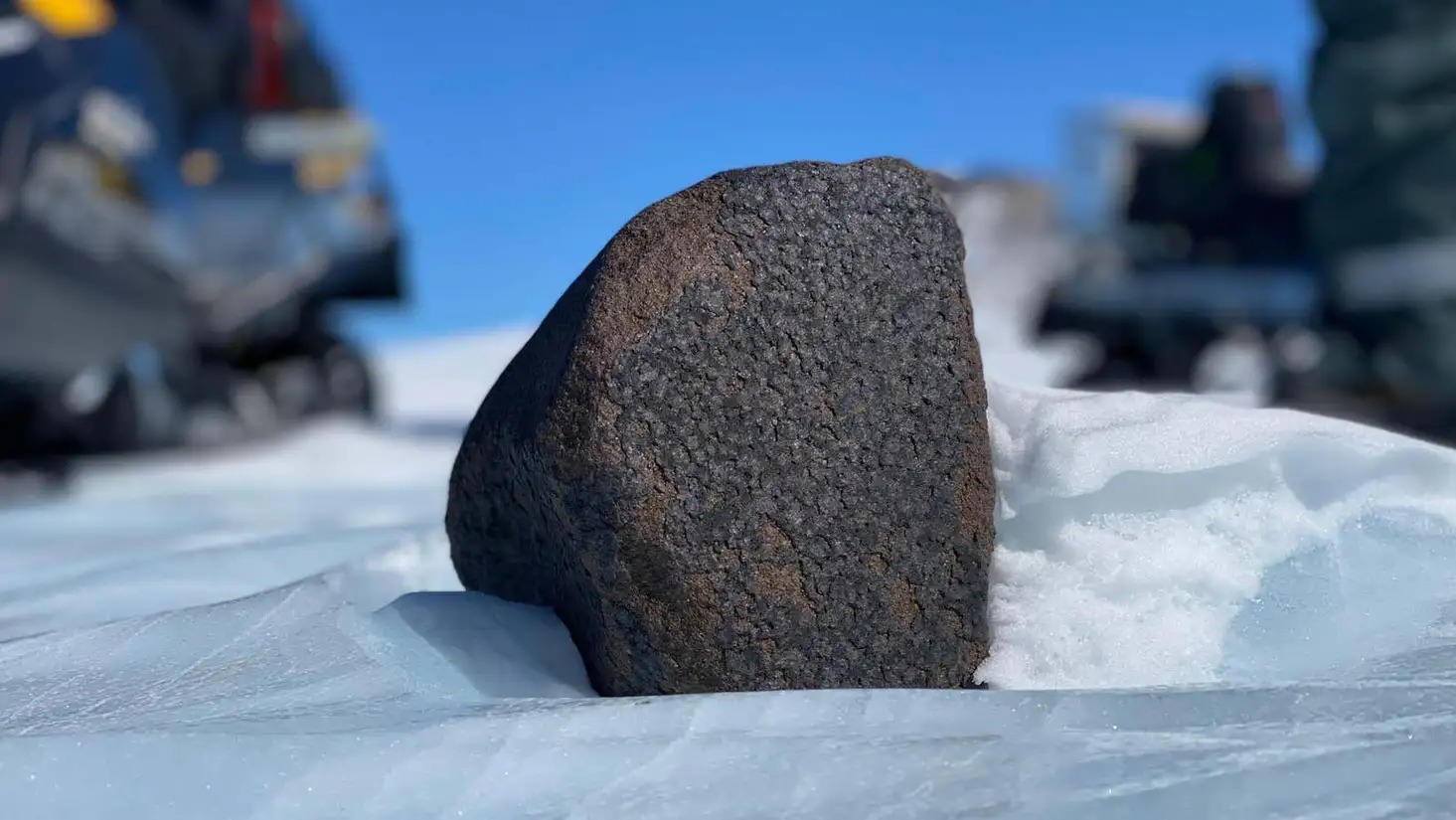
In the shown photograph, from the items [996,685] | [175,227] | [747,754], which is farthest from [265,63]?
[747,754]

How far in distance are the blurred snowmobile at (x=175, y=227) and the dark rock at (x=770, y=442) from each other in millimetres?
5424

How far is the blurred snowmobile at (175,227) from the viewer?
6.10m

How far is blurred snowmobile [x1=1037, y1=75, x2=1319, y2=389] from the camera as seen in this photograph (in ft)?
25.6

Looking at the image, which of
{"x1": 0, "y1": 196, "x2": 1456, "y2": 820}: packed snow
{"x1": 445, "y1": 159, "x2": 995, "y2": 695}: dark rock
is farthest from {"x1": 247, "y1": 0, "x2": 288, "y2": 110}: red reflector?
{"x1": 445, "y1": 159, "x2": 995, "y2": 695}: dark rock

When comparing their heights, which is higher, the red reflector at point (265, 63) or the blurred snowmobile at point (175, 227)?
the red reflector at point (265, 63)

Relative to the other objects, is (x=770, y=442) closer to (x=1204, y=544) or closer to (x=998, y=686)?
(x=998, y=686)

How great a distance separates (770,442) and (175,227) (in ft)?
26.1

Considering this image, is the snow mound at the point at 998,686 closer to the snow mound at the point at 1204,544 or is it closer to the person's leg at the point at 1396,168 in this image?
the snow mound at the point at 1204,544

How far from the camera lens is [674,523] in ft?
4.48

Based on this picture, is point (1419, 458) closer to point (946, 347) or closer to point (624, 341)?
point (946, 347)

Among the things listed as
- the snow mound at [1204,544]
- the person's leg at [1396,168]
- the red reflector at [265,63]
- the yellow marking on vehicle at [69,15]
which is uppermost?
the red reflector at [265,63]

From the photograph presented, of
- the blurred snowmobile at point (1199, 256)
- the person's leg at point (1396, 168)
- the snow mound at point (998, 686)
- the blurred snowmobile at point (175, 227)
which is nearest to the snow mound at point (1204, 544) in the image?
the snow mound at point (998, 686)

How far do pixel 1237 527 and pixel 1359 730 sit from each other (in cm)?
47

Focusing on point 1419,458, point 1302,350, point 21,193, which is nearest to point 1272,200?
point 1302,350
